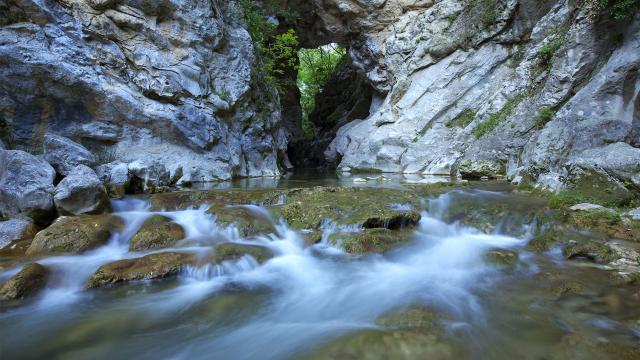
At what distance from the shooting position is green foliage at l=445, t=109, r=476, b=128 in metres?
14.3

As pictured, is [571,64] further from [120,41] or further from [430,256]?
[120,41]

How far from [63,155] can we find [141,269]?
13.8 ft

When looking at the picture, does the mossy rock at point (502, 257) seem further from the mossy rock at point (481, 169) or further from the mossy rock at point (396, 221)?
the mossy rock at point (481, 169)

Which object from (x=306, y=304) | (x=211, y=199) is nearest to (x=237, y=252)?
(x=306, y=304)

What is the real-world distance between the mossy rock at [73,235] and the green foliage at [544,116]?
34.6 ft

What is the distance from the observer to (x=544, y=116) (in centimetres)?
1036

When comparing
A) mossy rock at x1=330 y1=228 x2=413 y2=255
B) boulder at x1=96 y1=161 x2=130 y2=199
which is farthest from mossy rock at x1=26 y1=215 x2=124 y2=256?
mossy rock at x1=330 y1=228 x2=413 y2=255

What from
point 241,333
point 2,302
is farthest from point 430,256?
point 2,302

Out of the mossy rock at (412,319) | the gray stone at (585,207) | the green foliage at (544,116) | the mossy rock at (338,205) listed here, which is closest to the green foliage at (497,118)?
the green foliage at (544,116)

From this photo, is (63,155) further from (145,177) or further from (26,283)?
(26,283)

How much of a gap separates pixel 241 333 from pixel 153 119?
9184 mm

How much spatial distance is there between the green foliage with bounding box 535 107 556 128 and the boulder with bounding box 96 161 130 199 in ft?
34.5

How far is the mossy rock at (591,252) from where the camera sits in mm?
4285

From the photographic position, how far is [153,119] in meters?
10.9
